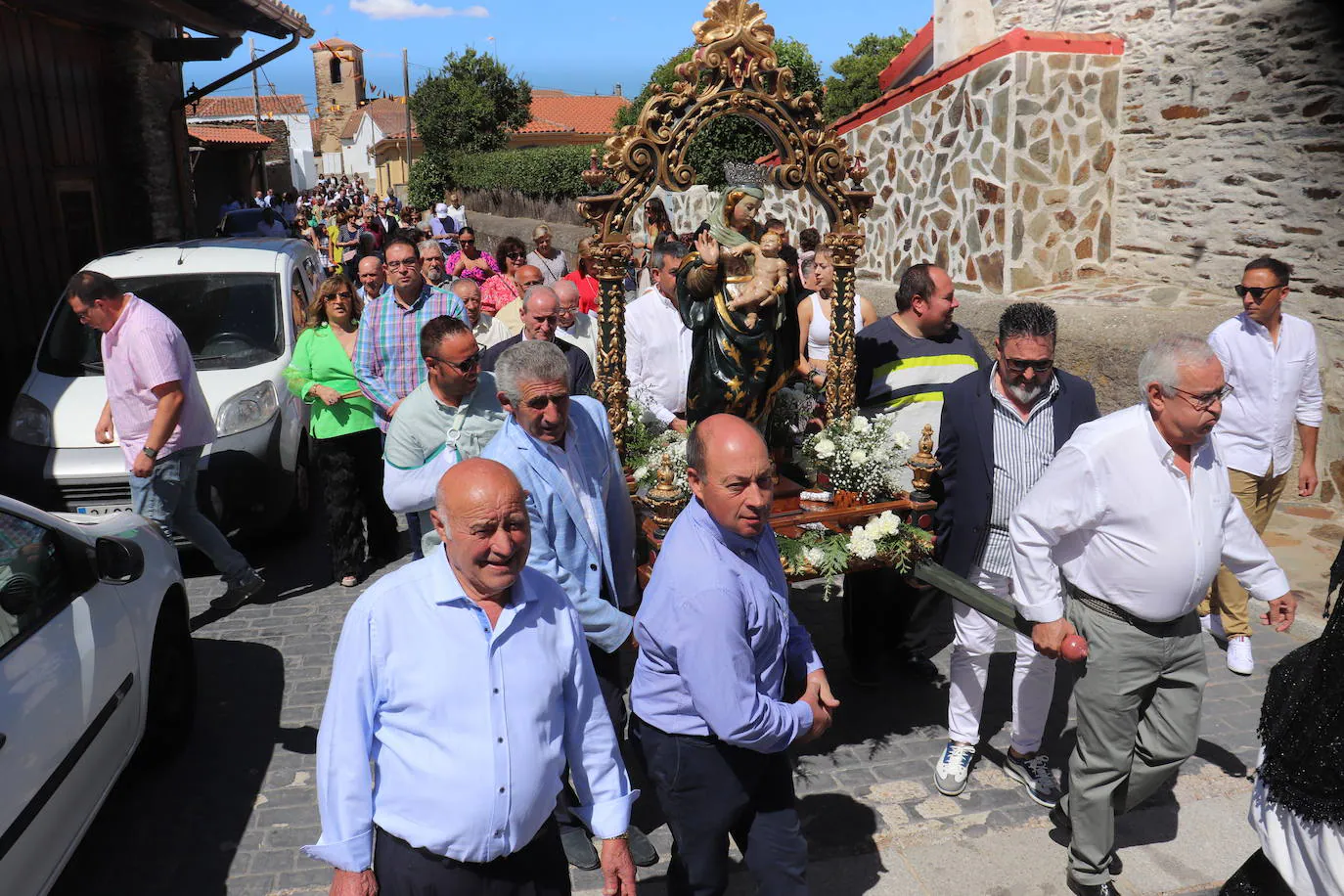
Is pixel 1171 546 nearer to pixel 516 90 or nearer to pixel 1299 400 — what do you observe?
pixel 1299 400

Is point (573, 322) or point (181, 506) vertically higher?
point (573, 322)

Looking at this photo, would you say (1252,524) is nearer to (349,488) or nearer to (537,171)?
(349,488)

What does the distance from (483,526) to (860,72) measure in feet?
113

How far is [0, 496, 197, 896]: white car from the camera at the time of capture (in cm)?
354

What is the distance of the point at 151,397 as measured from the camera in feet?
20.7

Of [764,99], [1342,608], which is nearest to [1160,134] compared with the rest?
[764,99]

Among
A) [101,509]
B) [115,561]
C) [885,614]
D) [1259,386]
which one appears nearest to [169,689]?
[115,561]

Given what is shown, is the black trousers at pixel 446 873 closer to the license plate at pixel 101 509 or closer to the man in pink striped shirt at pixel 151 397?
the man in pink striped shirt at pixel 151 397

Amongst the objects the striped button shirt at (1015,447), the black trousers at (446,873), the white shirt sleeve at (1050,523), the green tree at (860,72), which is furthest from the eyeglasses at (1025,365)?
the green tree at (860,72)

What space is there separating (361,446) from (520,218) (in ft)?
74.7

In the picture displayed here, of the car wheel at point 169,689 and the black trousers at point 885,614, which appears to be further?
the black trousers at point 885,614

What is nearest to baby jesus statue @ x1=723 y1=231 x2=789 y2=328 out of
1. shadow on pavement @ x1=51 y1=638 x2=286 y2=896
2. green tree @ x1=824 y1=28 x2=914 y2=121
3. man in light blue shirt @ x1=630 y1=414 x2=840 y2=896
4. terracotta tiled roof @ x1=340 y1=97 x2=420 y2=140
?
man in light blue shirt @ x1=630 y1=414 x2=840 y2=896

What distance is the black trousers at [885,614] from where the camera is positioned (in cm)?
567

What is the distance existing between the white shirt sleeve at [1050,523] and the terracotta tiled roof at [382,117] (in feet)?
255
